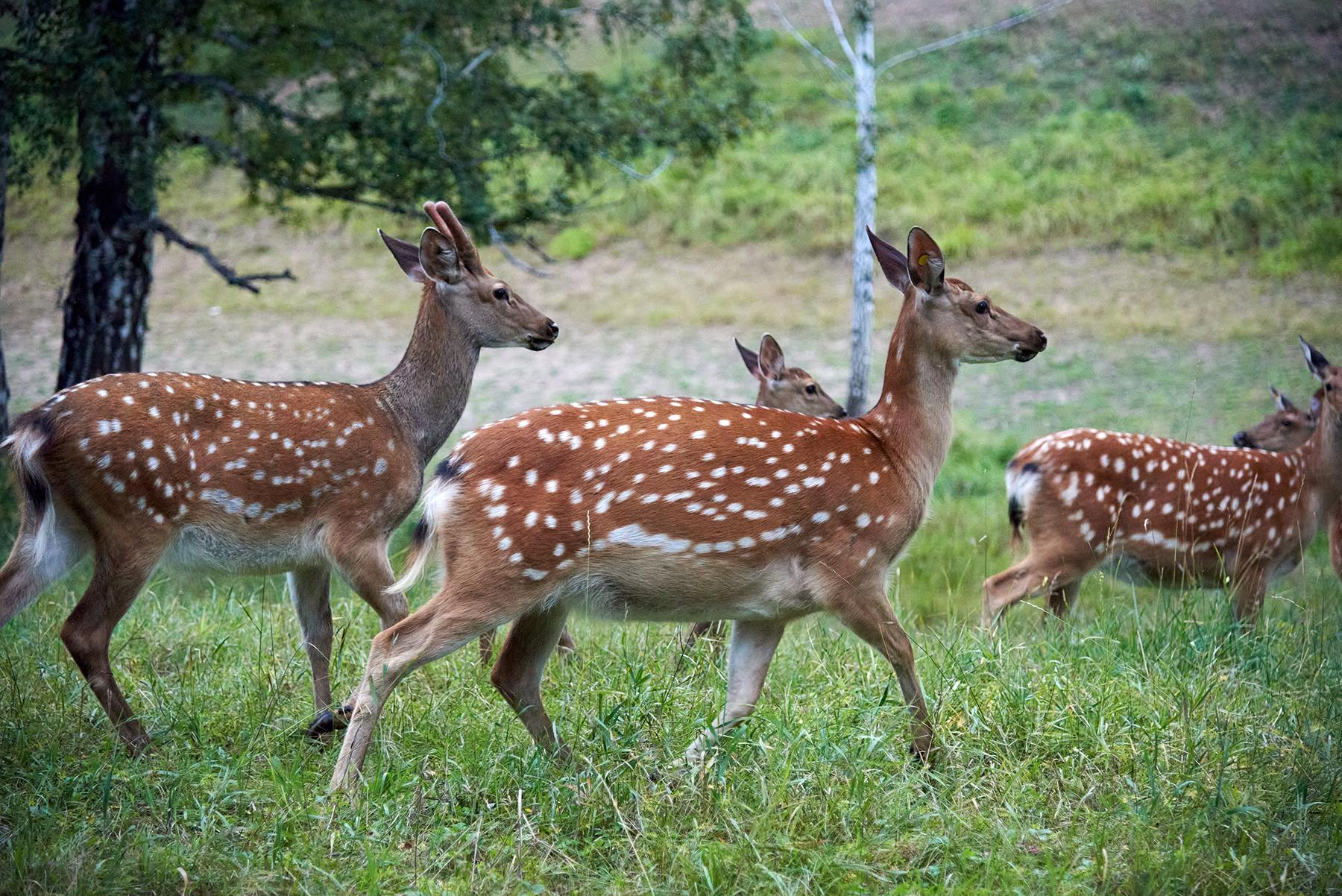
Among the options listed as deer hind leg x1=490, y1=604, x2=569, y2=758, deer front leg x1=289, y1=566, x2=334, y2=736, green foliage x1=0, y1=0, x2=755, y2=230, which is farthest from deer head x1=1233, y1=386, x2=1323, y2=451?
deer front leg x1=289, y1=566, x2=334, y2=736

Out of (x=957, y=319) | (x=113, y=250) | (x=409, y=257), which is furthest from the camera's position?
(x=113, y=250)

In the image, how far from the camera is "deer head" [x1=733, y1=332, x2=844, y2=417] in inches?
Result: 287

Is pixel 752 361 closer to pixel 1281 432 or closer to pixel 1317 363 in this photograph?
pixel 1317 363

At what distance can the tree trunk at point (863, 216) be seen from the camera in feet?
30.7

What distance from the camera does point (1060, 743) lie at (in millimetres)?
4457

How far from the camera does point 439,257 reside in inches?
235

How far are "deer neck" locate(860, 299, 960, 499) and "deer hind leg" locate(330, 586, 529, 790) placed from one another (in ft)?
5.11

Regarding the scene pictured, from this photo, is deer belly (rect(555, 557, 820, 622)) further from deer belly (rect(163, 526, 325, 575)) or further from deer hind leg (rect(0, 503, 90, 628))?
deer hind leg (rect(0, 503, 90, 628))

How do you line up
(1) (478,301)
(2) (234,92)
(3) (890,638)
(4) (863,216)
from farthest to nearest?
(4) (863,216), (2) (234,92), (1) (478,301), (3) (890,638)

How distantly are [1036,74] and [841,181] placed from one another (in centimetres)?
335

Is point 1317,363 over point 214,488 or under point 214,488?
over

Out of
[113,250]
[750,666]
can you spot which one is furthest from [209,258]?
[750,666]

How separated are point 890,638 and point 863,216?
220 inches

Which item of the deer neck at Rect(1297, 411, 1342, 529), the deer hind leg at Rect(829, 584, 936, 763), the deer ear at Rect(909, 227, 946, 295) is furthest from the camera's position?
the deer neck at Rect(1297, 411, 1342, 529)
